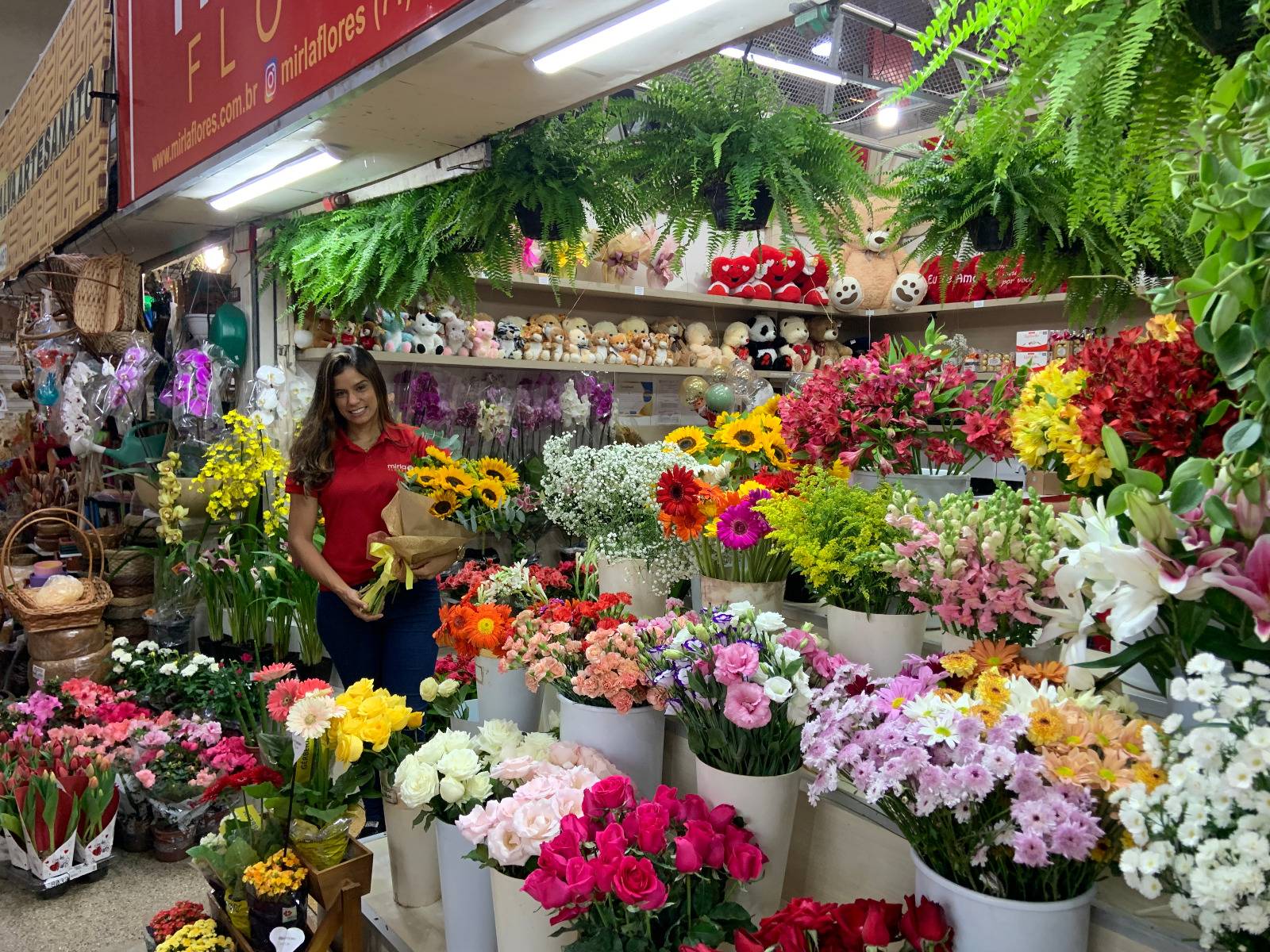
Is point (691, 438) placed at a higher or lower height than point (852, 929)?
higher

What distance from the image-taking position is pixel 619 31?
5.04 feet

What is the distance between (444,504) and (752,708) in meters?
1.61

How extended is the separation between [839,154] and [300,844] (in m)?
1.82

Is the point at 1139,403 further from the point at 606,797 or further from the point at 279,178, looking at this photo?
the point at 279,178

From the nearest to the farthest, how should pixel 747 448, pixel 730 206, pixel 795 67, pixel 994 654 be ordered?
pixel 994 654
pixel 747 448
pixel 730 206
pixel 795 67

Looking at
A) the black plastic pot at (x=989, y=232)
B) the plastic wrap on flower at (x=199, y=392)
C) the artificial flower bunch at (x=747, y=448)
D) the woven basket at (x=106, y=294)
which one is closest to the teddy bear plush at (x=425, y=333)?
the plastic wrap on flower at (x=199, y=392)

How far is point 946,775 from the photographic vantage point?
2.61 feet

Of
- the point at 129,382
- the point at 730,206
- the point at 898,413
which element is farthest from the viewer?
the point at 129,382

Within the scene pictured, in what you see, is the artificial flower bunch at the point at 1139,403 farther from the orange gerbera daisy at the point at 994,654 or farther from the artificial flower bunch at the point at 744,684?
the artificial flower bunch at the point at 744,684

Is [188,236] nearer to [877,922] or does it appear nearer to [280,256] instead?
[280,256]

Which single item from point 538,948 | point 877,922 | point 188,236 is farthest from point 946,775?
point 188,236

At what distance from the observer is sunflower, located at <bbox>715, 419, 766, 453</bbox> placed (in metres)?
1.95

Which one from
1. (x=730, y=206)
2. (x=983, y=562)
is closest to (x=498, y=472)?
(x=730, y=206)

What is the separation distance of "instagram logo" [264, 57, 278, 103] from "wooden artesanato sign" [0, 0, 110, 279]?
1533mm
